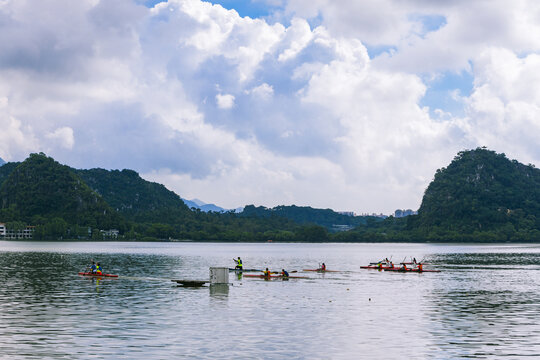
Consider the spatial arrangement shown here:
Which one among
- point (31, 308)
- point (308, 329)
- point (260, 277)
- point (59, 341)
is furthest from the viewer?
point (260, 277)

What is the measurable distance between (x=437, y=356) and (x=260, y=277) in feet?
163

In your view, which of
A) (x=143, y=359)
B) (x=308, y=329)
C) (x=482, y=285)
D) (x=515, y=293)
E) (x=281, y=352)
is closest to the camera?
(x=143, y=359)

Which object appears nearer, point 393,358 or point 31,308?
point 393,358

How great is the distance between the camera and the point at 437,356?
2962 cm

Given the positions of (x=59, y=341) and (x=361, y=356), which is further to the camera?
(x=59, y=341)

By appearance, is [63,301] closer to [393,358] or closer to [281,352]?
[281,352]

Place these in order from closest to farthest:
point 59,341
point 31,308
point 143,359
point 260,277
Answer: point 143,359
point 59,341
point 31,308
point 260,277

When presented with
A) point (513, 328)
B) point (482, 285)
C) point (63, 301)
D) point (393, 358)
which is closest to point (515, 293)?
point (482, 285)

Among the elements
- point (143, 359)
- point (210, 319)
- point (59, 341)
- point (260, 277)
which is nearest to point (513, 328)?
point (210, 319)

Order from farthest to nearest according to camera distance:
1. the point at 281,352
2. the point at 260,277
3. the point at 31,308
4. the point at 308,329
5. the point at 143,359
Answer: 1. the point at 260,277
2. the point at 31,308
3. the point at 308,329
4. the point at 281,352
5. the point at 143,359

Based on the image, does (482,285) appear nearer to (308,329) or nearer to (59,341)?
(308,329)

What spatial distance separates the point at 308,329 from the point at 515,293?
114 feet

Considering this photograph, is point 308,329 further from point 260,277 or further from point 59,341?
point 260,277

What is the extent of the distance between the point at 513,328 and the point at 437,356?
11602 mm
